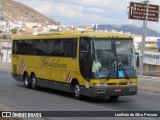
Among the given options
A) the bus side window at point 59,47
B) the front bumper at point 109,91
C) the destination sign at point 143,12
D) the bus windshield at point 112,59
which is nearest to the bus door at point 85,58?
the bus windshield at point 112,59

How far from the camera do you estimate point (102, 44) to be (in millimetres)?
18234

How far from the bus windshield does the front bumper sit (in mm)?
431

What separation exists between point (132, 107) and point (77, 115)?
3.11m

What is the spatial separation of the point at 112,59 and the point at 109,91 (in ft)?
4.06

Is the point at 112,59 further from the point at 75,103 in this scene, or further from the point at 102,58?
the point at 75,103

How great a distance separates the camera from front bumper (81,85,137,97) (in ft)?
58.4

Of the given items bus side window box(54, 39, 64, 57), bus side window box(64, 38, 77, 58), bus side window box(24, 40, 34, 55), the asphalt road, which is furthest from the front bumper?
bus side window box(24, 40, 34, 55)

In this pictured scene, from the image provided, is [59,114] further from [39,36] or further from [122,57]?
[39,36]

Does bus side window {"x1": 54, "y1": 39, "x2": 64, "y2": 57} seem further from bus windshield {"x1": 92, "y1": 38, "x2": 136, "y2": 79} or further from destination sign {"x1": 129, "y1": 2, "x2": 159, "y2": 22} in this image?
destination sign {"x1": 129, "y1": 2, "x2": 159, "y2": 22}

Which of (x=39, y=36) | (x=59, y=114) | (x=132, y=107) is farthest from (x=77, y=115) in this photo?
(x=39, y=36)

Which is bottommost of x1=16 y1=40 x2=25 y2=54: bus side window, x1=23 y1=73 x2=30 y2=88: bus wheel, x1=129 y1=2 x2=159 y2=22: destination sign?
x1=23 y1=73 x2=30 y2=88: bus wheel

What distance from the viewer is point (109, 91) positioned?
17.9 meters

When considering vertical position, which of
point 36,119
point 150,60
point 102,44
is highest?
point 102,44

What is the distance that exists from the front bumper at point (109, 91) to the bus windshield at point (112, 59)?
1.41 feet
